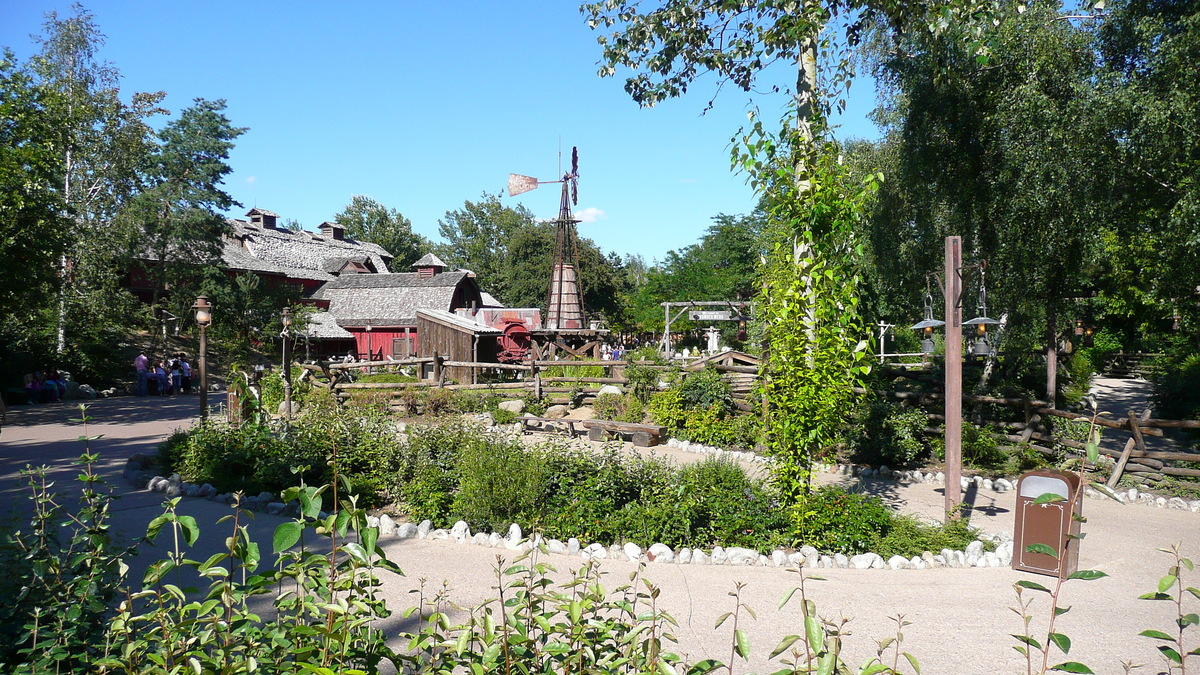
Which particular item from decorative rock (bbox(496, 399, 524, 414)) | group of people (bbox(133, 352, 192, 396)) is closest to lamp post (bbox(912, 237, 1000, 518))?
decorative rock (bbox(496, 399, 524, 414))

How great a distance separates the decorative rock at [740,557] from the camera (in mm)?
6668

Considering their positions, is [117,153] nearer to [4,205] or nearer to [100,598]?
[4,205]

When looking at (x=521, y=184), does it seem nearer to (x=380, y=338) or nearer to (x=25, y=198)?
(x=380, y=338)

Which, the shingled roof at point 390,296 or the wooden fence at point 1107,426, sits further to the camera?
the shingled roof at point 390,296

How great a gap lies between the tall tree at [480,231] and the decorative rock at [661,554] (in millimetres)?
58888

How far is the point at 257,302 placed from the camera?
106 ft

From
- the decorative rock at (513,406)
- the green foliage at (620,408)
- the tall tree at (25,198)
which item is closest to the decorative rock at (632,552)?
the green foliage at (620,408)

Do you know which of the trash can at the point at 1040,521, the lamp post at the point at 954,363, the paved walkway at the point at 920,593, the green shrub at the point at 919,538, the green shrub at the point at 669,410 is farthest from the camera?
the green shrub at the point at 669,410

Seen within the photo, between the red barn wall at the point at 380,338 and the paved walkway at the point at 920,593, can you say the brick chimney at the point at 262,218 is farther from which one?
the paved walkway at the point at 920,593

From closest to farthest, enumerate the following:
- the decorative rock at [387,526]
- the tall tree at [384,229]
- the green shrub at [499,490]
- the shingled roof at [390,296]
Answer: the green shrub at [499,490], the decorative rock at [387,526], the shingled roof at [390,296], the tall tree at [384,229]

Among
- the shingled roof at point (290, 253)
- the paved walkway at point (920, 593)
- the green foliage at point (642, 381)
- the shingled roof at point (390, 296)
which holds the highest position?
the shingled roof at point (290, 253)

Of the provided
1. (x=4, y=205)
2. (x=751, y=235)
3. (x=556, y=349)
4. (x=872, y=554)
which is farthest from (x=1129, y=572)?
(x=751, y=235)

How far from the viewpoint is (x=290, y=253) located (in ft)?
146

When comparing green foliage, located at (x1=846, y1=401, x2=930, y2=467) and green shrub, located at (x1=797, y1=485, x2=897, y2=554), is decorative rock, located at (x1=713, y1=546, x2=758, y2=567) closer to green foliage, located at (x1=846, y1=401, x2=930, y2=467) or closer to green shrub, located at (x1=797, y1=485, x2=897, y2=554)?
green shrub, located at (x1=797, y1=485, x2=897, y2=554)
